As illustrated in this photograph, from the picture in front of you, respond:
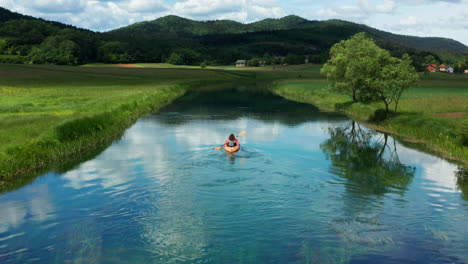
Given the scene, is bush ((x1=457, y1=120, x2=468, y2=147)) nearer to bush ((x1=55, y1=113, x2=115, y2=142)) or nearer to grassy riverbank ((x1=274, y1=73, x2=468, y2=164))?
grassy riverbank ((x1=274, y1=73, x2=468, y2=164))

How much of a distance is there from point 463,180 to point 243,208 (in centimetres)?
1388

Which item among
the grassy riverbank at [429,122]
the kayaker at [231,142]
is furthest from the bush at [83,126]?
the grassy riverbank at [429,122]

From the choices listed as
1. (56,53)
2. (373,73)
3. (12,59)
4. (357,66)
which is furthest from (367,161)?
(56,53)

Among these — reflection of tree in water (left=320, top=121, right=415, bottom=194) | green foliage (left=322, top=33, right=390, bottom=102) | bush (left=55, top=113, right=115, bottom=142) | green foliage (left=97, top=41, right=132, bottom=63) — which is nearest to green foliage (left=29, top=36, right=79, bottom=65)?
green foliage (left=97, top=41, right=132, bottom=63)

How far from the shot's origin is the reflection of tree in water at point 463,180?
2235 cm

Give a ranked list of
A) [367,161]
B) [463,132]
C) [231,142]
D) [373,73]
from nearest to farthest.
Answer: [463,132] → [367,161] → [231,142] → [373,73]

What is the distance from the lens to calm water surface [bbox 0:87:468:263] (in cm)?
1506

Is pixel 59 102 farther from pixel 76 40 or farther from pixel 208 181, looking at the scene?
pixel 76 40

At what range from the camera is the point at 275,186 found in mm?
22406

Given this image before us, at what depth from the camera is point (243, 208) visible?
19.1 meters

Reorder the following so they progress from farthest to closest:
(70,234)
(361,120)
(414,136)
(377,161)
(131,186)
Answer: (361,120)
(414,136)
(377,161)
(131,186)
(70,234)

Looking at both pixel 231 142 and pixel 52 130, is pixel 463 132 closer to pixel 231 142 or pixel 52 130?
pixel 231 142

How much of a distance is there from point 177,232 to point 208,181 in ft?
22.5

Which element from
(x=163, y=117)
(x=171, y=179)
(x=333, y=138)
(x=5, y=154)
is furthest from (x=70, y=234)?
(x=163, y=117)
